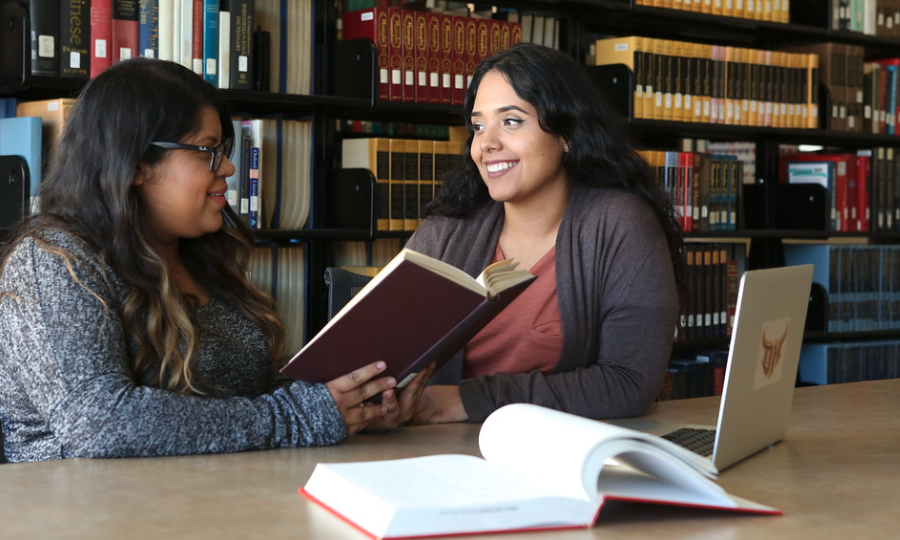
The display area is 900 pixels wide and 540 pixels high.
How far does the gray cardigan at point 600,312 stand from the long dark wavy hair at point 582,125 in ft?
0.13

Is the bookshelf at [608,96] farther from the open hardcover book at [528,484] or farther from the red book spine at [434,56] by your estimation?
the open hardcover book at [528,484]

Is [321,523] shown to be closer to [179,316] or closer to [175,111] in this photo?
[179,316]

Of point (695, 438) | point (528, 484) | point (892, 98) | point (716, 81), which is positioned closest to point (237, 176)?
point (695, 438)

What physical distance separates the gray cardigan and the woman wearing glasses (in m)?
0.22

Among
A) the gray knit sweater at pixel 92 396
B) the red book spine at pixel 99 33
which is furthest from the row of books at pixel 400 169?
the gray knit sweater at pixel 92 396

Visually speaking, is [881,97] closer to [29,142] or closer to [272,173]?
[272,173]

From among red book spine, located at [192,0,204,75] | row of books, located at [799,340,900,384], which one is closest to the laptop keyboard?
red book spine, located at [192,0,204,75]

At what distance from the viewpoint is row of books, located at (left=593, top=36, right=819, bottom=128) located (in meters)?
3.52

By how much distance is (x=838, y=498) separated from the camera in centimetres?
118

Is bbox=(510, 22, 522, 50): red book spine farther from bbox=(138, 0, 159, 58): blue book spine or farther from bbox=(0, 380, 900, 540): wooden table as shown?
bbox=(0, 380, 900, 540): wooden table

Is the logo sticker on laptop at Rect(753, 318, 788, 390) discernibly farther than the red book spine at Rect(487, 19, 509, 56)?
No

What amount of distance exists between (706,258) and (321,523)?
9.48 feet

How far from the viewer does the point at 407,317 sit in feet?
4.38

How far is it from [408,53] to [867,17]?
2.02 metres
